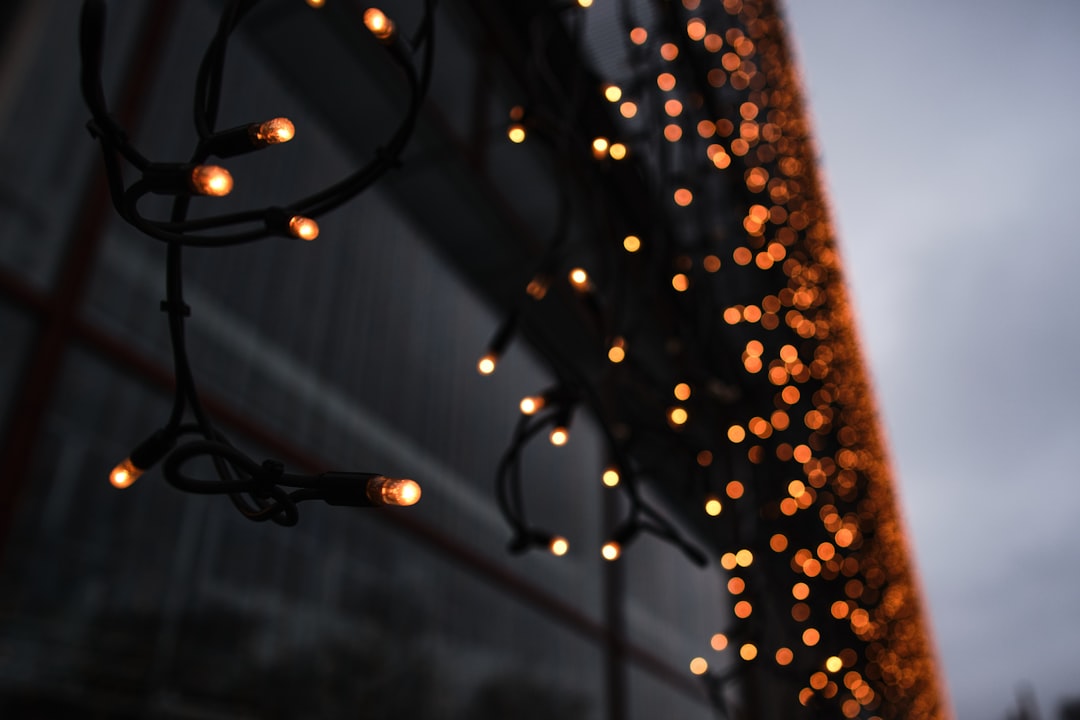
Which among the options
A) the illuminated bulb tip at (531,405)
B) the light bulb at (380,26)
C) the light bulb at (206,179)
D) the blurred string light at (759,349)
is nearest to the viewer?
the light bulb at (206,179)

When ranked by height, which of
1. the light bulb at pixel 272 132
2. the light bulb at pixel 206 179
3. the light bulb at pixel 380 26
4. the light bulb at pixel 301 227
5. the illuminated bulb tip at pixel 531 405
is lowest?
the light bulb at pixel 206 179

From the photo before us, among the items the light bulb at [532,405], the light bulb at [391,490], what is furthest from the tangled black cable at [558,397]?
the light bulb at [391,490]

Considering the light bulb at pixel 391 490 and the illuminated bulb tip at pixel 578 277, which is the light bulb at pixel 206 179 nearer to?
the light bulb at pixel 391 490

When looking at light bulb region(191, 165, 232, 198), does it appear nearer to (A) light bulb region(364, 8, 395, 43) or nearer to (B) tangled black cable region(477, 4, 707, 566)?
(A) light bulb region(364, 8, 395, 43)

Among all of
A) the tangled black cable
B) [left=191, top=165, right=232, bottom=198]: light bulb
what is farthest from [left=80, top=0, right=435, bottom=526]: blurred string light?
the tangled black cable

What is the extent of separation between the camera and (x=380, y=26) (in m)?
0.47

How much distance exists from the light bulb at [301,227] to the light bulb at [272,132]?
4 cm

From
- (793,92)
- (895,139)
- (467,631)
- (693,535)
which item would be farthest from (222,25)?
(895,139)

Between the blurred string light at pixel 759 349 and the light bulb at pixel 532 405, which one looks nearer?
the light bulb at pixel 532 405

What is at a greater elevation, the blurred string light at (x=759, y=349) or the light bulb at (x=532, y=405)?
the blurred string light at (x=759, y=349)

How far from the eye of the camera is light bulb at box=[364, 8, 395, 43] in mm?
472

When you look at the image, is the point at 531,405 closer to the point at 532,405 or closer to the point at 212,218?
the point at 532,405

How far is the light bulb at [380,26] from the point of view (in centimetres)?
47

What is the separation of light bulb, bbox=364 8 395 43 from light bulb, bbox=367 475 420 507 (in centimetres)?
25
